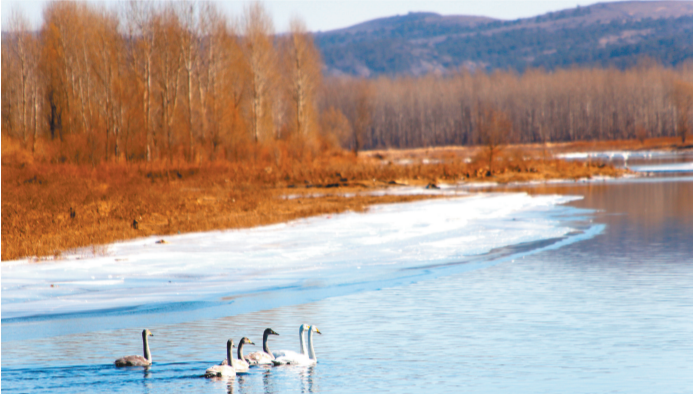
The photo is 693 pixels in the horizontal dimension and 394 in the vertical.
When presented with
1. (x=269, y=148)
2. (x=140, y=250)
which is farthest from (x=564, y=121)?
(x=140, y=250)

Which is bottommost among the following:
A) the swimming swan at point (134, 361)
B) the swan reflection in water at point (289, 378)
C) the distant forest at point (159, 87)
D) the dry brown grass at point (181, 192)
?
the swan reflection in water at point (289, 378)

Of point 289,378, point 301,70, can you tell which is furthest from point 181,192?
point 301,70

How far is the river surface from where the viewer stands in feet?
25.7

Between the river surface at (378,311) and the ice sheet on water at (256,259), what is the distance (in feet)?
0.21

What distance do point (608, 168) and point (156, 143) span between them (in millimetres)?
29625

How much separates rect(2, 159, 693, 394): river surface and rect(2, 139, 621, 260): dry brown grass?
→ 2.15m

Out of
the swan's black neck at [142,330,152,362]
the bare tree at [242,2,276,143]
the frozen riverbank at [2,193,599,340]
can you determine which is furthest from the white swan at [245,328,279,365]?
the bare tree at [242,2,276,143]

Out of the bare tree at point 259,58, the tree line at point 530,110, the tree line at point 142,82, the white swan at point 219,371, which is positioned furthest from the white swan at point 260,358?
the tree line at point 530,110

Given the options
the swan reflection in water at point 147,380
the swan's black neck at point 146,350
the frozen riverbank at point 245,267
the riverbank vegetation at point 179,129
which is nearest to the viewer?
the swan reflection in water at point 147,380

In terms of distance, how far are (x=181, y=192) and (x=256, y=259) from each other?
14476 millimetres

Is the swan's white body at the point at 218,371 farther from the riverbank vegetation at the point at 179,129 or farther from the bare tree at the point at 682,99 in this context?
the bare tree at the point at 682,99

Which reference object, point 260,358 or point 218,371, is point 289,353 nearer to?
point 260,358

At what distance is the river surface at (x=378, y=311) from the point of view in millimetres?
7828

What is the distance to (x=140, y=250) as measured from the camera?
16250 millimetres
